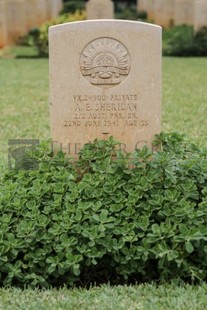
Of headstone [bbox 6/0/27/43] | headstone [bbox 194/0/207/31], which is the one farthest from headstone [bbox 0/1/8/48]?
headstone [bbox 194/0/207/31]

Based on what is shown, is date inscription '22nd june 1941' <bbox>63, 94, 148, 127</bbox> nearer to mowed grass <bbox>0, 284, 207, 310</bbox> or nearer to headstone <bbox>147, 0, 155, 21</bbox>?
mowed grass <bbox>0, 284, 207, 310</bbox>

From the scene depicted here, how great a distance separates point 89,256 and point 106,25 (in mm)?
1475

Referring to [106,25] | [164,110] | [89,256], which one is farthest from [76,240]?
[164,110]

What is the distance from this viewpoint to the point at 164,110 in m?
8.87

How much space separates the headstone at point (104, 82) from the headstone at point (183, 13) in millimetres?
15751

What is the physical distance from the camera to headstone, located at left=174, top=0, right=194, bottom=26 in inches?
771

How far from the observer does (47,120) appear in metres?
8.30

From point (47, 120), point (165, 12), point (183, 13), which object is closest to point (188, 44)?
point (183, 13)

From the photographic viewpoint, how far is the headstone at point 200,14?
17.6m

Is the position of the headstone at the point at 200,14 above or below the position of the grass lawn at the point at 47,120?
above

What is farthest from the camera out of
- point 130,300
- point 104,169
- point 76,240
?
point 104,169

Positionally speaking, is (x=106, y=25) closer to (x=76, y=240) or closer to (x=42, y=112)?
(x=76, y=240)

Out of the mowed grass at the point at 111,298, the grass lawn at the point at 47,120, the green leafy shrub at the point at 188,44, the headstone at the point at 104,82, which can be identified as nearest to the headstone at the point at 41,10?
the grass lawn at the point at 47,120

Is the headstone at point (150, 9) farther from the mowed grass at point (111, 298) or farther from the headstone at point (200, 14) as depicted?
the mowed grass at point (111, 298)
